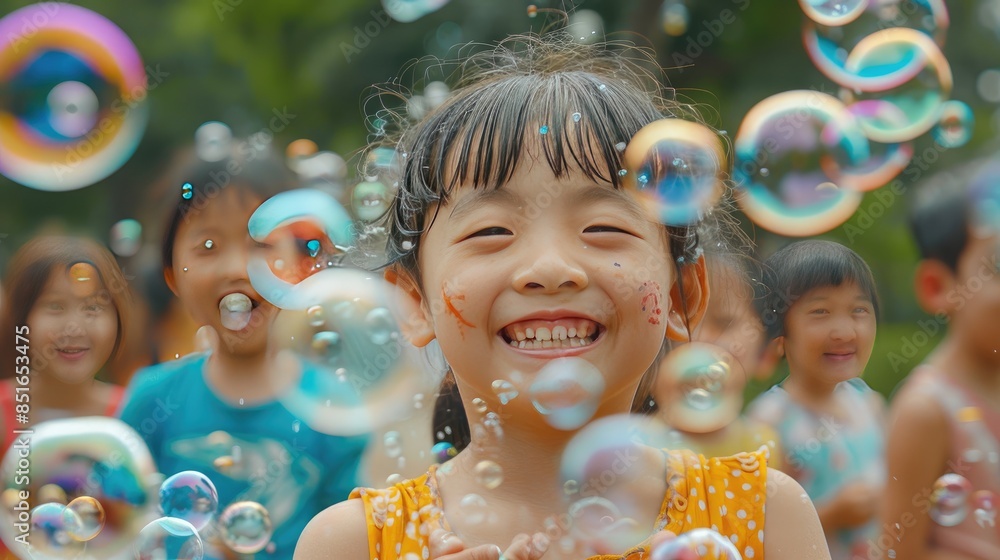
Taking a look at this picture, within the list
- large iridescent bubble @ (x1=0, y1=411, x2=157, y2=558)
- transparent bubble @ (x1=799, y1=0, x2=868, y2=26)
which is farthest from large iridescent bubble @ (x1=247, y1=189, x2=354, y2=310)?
transparent bubble @ (x1=799, y1=0, x2=868, y2=26)

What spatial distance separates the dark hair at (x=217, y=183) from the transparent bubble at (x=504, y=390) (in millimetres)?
1232

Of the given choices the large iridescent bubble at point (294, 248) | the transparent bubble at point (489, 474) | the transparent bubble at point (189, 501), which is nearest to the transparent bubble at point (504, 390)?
the transparent bubble at point (489, 474)

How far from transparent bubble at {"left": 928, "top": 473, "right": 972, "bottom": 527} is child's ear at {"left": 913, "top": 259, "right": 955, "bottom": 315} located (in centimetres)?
47

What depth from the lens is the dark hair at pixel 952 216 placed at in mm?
2719

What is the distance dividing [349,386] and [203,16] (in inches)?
204

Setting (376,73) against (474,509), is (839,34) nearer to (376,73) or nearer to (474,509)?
(474,509)

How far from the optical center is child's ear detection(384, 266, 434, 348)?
6.41 ft

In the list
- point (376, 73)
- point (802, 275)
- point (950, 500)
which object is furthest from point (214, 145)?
point (376, 73)

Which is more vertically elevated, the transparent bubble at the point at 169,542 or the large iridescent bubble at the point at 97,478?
the large iridescent bubble at the point at 97,478

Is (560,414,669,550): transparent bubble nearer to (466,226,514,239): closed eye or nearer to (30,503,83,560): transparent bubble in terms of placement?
(466,226,514,239): closed eye

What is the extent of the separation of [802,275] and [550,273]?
2.81 feet

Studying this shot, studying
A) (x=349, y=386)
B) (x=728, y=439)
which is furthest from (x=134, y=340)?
(x=728, y=439)

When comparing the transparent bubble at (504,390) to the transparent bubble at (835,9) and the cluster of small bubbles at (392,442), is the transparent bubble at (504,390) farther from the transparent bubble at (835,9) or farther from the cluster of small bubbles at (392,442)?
the transparent bubble at (835,9)

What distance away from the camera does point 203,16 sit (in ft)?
23.4
